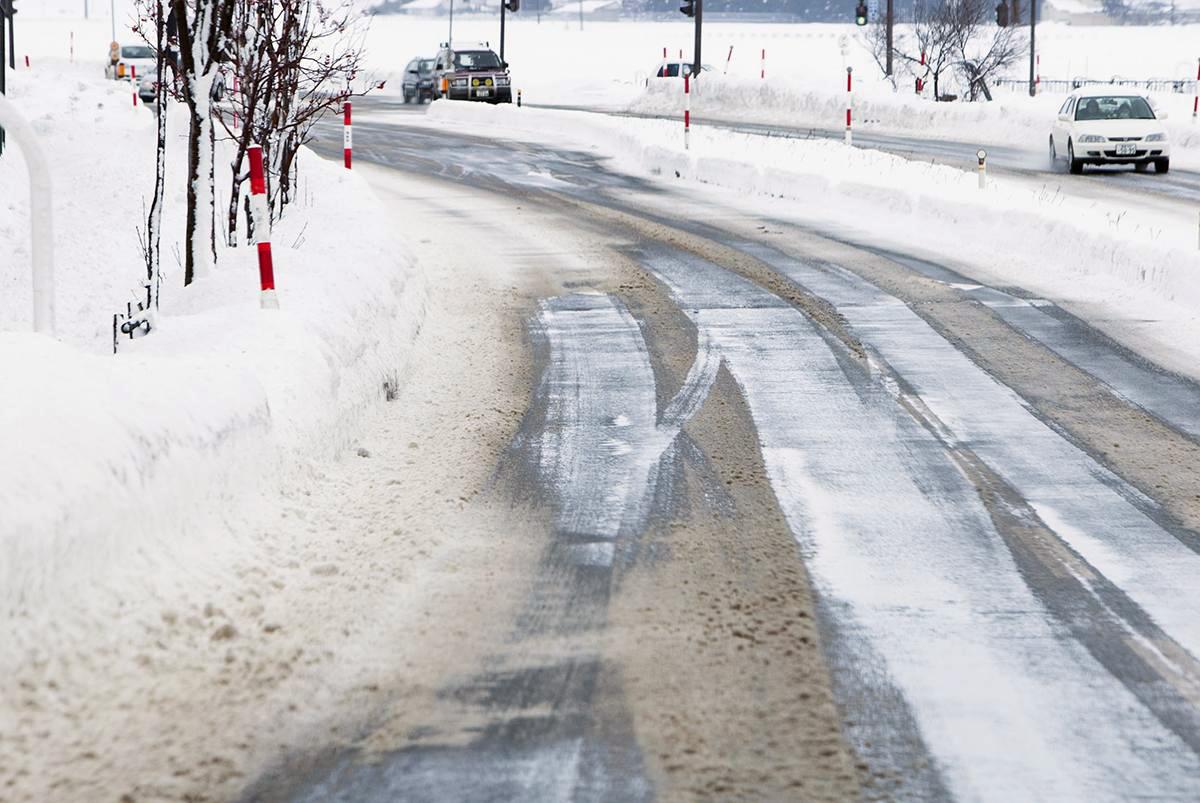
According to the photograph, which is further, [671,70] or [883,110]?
[671,70]

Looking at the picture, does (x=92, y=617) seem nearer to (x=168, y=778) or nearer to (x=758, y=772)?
(x=168, y=778)

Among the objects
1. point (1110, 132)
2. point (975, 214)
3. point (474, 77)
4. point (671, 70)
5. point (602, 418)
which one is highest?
point (671, 70)

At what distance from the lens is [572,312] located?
1273 centimetres

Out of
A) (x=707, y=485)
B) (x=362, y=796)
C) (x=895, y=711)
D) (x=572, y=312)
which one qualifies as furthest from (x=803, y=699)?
(x=572, y=312)

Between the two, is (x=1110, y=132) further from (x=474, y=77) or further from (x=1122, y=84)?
(x=1122, y=84)

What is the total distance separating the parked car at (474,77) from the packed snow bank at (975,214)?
19.3m

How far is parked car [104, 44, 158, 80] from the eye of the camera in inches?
1956

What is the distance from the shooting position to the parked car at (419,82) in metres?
57.8

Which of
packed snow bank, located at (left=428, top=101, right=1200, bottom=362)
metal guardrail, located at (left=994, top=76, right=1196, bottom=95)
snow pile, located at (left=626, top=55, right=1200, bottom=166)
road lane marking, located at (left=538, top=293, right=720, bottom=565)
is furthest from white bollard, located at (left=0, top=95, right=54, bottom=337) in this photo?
metal guardrail, located at (left=994, top=76, right=1196, bottom=95)

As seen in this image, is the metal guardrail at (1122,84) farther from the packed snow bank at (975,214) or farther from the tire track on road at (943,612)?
the tire track on road at (943,612)

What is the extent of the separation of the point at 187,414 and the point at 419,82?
5342 cm

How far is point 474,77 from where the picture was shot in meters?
51.6

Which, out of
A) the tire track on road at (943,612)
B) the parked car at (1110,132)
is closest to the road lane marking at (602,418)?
the tire track on road at (943,612)

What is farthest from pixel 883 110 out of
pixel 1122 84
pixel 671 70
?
pixel 1122 84
